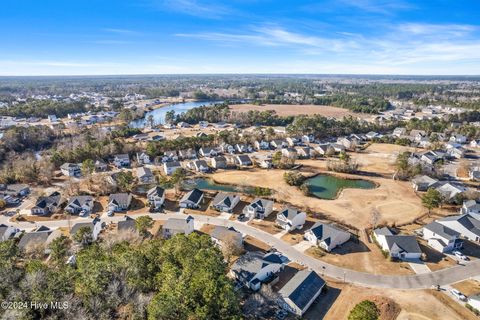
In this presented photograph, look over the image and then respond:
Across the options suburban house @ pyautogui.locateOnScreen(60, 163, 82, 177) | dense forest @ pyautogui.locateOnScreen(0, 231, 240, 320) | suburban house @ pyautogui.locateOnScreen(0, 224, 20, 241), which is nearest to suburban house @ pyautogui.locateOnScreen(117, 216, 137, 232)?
dense forest @ pyautogui.locateOnScreen(0, 231, 240, 320)

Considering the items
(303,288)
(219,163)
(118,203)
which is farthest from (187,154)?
(303,288)

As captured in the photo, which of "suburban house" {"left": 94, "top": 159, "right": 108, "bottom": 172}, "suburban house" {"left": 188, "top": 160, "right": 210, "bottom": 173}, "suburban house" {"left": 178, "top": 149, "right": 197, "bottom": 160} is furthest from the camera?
"suburban house" {"left": 178, "top": 149, "right": 197, "bottom": 160}

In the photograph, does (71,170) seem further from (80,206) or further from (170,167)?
(170,167)

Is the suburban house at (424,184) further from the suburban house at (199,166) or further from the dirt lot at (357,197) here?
the suburban house at (199,166)

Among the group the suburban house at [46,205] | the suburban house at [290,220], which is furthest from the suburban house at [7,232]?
the suburban house at [290,220]

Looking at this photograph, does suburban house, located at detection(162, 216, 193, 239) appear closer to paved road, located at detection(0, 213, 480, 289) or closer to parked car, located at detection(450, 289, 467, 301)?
paved road, located at detection(0, 213, 480, 289)

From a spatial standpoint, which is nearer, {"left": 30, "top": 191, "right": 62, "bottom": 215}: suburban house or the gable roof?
the gable roof
